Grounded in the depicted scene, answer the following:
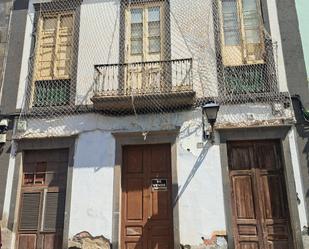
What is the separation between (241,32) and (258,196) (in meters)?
3.98

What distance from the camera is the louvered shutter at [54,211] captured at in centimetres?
846

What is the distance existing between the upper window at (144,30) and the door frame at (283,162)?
2752 mm

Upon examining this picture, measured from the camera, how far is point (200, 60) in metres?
9.01

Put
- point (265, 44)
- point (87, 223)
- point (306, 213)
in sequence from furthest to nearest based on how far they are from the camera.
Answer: point (265, 44) < point (87, 223) < point (306, 213)

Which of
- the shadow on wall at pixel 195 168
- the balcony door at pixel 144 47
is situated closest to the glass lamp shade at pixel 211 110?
the shadow on wall at pixel 195 168

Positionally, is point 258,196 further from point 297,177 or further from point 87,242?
point 87,242

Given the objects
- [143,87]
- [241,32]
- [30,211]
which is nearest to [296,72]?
[241,32]

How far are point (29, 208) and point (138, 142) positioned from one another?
2.96 metres

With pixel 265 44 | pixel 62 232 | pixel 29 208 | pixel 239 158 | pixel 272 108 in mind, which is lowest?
pixel 62 232

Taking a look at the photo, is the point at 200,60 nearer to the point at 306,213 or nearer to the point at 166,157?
the point at 166,157

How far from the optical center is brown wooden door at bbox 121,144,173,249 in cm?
813

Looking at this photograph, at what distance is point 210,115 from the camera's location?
8.07 metres

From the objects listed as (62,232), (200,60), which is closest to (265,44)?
(200,60)

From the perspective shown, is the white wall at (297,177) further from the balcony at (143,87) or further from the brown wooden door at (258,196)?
the balcony at (143,87)
